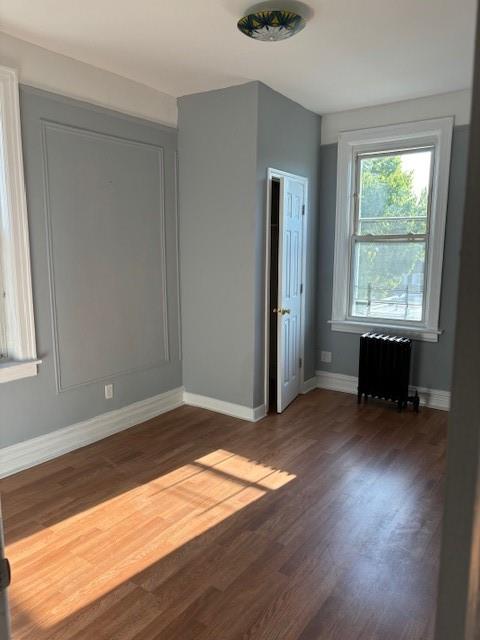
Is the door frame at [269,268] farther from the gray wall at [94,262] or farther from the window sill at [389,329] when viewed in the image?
the gray wall at [94,262]

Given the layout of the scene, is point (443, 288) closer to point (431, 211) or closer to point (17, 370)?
point (431, 211)

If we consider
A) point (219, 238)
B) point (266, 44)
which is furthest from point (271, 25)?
point (219, 238)

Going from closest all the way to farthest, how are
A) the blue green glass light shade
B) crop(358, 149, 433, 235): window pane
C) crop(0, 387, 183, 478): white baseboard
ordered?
1. the blue green glass light shade
2. crop(0, 387, 183, 478): white baseboard
3. crop(358, 149, 433, 235): window pane

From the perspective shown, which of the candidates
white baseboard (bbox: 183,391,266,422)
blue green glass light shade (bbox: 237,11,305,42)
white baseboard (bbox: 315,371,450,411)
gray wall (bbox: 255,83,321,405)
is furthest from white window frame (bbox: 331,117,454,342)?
blue green glass light shade (bbox: 237,11,305,42)

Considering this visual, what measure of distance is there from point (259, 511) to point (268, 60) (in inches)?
117

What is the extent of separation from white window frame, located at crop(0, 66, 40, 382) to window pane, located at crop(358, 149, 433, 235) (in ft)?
10.1

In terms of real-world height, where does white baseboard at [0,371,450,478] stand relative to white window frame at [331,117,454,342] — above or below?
below

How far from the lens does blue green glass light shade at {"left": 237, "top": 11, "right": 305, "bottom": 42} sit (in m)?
2.47

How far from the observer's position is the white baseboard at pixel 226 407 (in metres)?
3.96

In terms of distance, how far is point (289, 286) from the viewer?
163 inches

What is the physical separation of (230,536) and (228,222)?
2.47 m

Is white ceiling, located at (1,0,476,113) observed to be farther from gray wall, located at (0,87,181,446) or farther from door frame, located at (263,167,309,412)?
door frame, located at (263,167,309,412)

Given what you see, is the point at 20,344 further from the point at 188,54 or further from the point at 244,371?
the point at 188,54

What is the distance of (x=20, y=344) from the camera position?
3002mm
